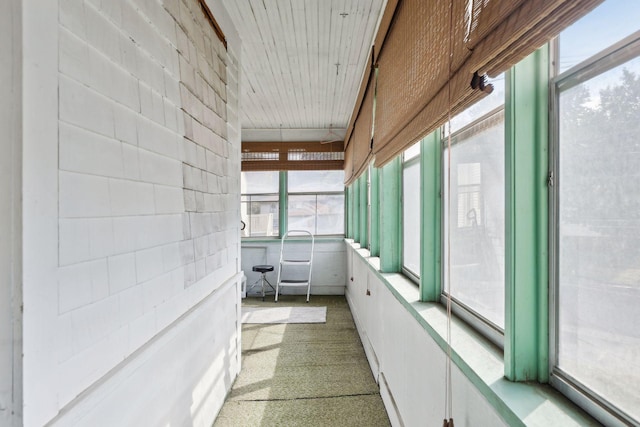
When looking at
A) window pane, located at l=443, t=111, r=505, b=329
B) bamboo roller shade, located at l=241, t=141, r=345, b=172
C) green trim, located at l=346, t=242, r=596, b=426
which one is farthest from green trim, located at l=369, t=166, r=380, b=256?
bamboo roller shade, located at l=241, t=141, r=345, b=172

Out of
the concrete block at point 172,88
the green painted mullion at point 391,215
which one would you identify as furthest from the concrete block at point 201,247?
the green painted mullion at point 391,215

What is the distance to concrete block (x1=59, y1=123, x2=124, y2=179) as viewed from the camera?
1001 mm

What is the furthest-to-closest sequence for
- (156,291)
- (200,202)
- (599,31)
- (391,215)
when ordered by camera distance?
(391,215), (200,202), (156,291), (599,31)

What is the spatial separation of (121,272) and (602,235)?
1388 millimetres

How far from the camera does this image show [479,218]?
4.68ft

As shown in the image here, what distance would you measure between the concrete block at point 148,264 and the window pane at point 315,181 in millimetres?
4799

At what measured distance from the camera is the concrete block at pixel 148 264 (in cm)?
141

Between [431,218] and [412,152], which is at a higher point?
[412,152]

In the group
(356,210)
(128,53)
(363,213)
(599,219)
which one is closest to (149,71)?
(128,53)

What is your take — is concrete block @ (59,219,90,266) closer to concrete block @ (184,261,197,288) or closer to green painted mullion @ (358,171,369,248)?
concrete block @ (184,261,197,288)

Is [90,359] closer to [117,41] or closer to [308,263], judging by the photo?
[117,41]

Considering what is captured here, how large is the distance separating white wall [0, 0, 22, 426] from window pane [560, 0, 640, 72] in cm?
128

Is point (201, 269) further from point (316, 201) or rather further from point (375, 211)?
point (316, 201)

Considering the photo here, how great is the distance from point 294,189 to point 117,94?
16.7 ft
